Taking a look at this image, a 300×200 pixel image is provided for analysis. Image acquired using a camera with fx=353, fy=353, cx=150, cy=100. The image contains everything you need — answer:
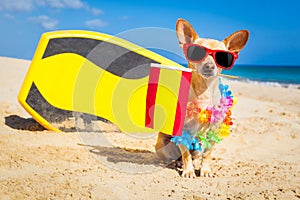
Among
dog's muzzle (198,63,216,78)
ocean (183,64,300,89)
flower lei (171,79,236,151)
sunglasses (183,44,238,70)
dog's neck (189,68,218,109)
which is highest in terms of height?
ocean (183,64,300,89)

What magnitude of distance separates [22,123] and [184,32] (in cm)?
266

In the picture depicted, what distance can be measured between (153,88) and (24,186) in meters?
1.28

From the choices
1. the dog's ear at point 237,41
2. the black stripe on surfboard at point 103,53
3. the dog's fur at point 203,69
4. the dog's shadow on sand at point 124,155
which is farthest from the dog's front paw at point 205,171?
the black stripe on surfboard at point 103,53

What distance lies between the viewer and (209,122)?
115 inches

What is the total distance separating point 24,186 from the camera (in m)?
2.46

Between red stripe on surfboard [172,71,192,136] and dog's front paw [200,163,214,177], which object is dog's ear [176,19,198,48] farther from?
dog's front paw [200,163,214,177]

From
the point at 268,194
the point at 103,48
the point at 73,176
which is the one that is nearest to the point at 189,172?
the point at 268,194

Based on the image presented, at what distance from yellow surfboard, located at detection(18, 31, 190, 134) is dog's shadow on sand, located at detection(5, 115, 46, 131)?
181mm

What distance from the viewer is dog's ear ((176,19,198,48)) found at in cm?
294

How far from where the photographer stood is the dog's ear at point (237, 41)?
2.90 meters

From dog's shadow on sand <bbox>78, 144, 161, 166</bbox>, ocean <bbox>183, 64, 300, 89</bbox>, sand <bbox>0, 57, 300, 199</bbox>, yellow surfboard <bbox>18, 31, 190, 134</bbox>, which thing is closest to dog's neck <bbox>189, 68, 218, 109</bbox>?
sand <bbox>0, 57, 300, 199</bbox>

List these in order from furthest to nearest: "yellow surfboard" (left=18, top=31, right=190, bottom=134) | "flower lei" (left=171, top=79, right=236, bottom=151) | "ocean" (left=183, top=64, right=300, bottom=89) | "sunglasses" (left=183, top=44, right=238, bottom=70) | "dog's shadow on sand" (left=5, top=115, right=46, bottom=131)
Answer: "ocean" (left=183, top=64, right=300, bottom=89)
"dog's shadow on sand" (left=5, top=115, right=46, bottom=131)
"yellow surfboard" (left=18, top=31, right=190, bottom=134)
"flower lei" (left=171, top=79, right=236, bottom=151)
"sunglasses" (left=183, top=44, right=238, bottom=70)

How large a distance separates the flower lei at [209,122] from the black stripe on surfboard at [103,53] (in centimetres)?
135

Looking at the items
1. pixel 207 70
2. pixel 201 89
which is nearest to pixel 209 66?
pixel 207 70
